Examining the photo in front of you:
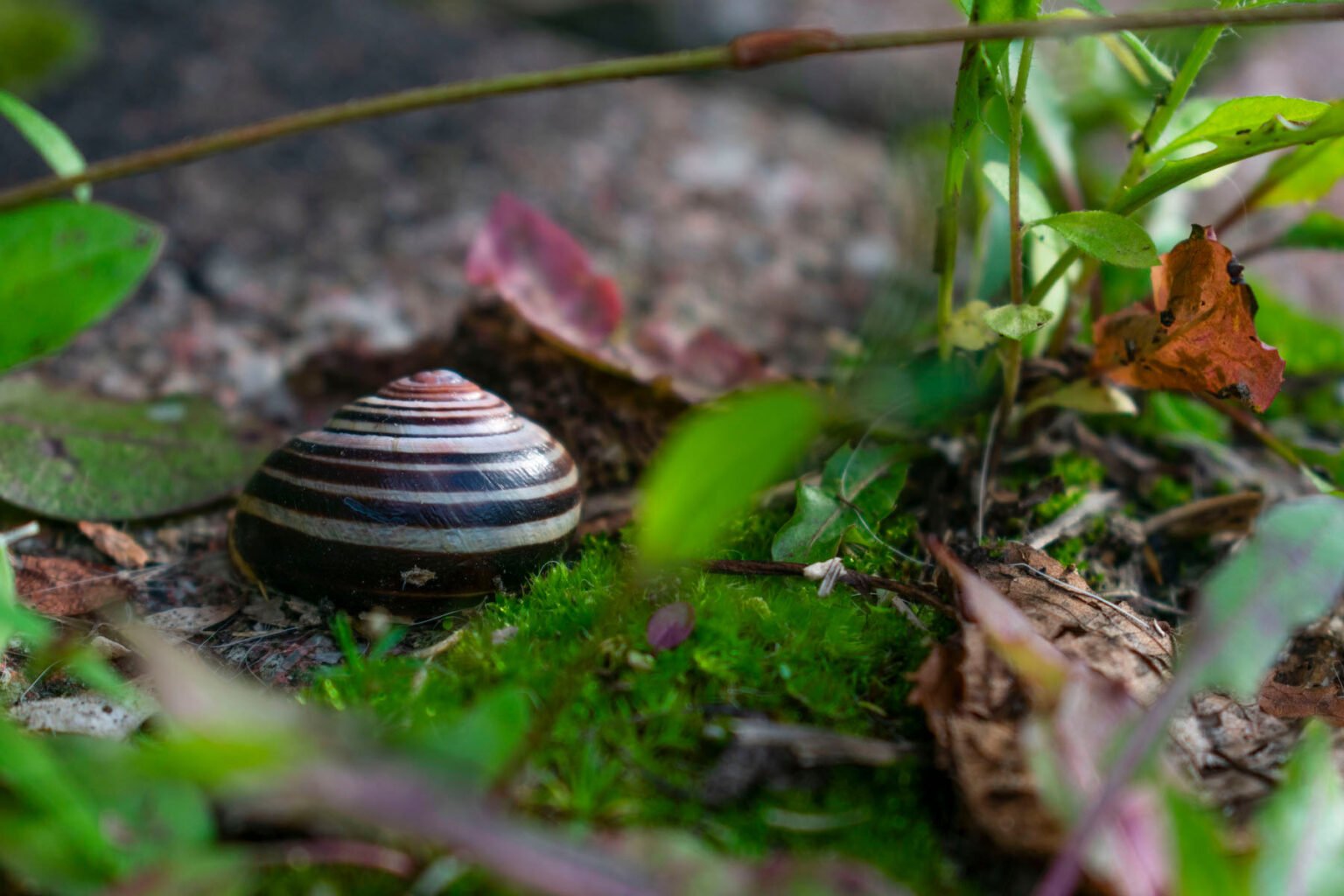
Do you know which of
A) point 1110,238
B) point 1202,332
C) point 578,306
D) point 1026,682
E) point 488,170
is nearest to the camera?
point 1026,682

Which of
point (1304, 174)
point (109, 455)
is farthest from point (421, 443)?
point (1304, 174)

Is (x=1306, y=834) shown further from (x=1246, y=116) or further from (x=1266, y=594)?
(x=1246, y=116)

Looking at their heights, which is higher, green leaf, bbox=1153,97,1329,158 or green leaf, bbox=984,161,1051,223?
green leaf, bbox=1153,97,1329,158

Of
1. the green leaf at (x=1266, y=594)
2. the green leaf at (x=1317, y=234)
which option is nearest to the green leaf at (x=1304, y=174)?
the green leaf at (x=1317, y=234)

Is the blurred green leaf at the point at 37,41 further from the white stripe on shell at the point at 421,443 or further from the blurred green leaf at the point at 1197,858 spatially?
the blurred green leaf at the point at 1197,858

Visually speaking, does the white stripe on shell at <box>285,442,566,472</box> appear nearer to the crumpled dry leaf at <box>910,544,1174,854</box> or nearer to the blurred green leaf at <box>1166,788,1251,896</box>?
the crumpled dry leaf at <box>910,544,1174,854</box>

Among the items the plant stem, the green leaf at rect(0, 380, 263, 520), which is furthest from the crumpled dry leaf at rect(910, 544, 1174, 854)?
the green leaf at rect(0, 380, 263, 520)
